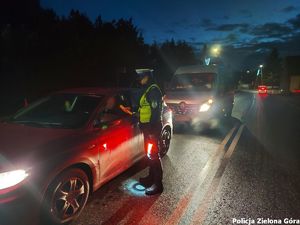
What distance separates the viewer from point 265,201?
14.2ft

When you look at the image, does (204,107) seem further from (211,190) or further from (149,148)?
(149,148)

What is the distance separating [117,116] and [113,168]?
850mm

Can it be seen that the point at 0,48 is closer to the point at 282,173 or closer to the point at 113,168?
the point at 113,168

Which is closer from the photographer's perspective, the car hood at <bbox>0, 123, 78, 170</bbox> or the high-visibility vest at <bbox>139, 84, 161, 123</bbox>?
the car hood at <bbox>0, 123, 78, 170</bbox>

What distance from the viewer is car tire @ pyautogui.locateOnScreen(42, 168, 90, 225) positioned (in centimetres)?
333

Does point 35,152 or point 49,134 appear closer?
point 35,152

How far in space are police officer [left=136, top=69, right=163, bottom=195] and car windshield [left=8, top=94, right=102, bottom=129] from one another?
76cm

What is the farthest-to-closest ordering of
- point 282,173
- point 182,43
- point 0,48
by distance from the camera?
point 182,43, point 0,48, point 282,173

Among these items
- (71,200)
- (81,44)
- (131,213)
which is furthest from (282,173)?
(81,44)

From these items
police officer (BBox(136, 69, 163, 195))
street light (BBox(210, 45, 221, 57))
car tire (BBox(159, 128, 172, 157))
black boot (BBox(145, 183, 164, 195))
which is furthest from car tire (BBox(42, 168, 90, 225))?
street light (BBox(210, 45, 221, 57))

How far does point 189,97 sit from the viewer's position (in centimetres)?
977

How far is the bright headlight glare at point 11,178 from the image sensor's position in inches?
118

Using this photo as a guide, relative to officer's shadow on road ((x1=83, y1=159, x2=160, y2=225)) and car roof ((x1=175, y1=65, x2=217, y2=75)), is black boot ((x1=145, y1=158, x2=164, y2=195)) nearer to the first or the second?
officer's shadow on road ((x1=83, y1=159, x2=160, y2=225))

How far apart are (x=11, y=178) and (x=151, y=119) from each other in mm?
2229
